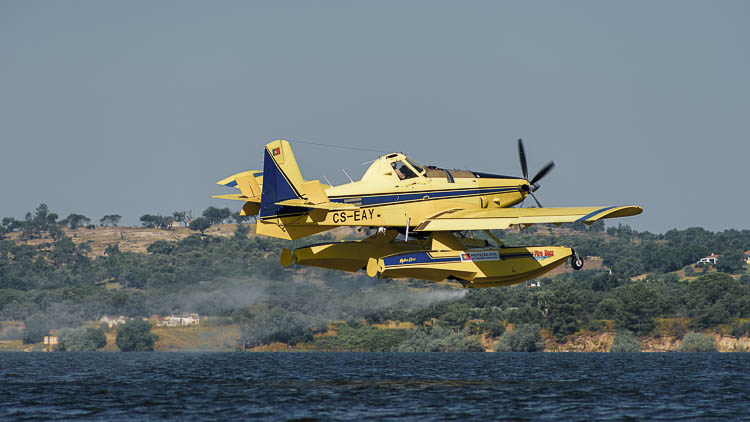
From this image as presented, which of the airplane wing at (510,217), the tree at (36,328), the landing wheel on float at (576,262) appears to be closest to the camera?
the airplane wing at (510,217)

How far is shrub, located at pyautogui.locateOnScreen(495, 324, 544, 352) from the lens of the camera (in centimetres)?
12694

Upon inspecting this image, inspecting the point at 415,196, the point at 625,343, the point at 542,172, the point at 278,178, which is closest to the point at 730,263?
the point at 625,343

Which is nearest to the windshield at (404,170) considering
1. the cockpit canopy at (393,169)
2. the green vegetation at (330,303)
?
the cockpit canopy at (393,169)

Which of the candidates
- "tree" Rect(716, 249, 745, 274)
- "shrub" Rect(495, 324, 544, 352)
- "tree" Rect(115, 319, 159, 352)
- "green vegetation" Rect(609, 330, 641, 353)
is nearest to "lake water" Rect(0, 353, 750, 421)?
"tree" Rect(115, 319, 159, 352)

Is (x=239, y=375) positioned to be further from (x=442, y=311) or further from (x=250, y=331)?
(x=442, y=311)

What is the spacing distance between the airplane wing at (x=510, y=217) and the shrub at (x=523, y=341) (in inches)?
3318

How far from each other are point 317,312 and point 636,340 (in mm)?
53057

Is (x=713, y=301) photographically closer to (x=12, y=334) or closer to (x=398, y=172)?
(x=12, y=334)

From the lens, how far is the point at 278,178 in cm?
4309

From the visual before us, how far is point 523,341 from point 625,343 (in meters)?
13.8

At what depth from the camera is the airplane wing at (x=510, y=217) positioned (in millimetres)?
39781

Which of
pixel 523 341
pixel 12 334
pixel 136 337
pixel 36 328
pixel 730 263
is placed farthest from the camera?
pixel 730 263

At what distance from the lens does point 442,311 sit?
13212cm

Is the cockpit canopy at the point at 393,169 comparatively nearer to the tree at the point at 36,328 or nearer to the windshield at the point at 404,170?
the windshield at the point at 404,170
